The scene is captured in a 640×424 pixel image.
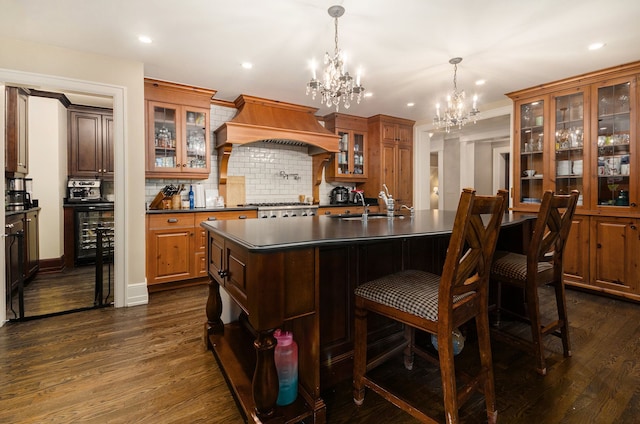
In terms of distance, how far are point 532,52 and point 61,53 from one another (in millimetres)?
4323

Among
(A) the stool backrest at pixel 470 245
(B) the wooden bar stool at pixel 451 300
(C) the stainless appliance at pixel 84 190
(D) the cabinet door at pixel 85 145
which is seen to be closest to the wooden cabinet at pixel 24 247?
(C) the stainless appliance at pixel 84 190

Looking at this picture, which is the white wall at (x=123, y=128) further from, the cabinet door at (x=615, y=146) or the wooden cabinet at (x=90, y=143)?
the cabinet door at (x=615, y=146)

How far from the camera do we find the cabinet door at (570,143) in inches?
141

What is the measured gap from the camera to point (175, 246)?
12.0 feet

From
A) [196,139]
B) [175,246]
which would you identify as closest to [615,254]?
[175,246]

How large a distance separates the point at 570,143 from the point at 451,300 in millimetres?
3595

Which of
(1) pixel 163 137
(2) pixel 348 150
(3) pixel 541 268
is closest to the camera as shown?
(3) pixel 541 268

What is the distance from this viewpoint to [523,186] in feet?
13.7

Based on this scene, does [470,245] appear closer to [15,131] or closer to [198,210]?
[198,210]

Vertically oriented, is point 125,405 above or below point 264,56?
below

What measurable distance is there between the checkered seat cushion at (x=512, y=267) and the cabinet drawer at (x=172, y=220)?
313 centimetres

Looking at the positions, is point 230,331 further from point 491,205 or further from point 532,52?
point 532,52

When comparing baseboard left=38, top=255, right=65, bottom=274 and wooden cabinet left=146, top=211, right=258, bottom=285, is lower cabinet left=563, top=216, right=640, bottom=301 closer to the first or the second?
wooden cabinet left=146, top=211, right=258, bottom=285

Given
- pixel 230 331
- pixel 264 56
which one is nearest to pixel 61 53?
pixel 264 56
